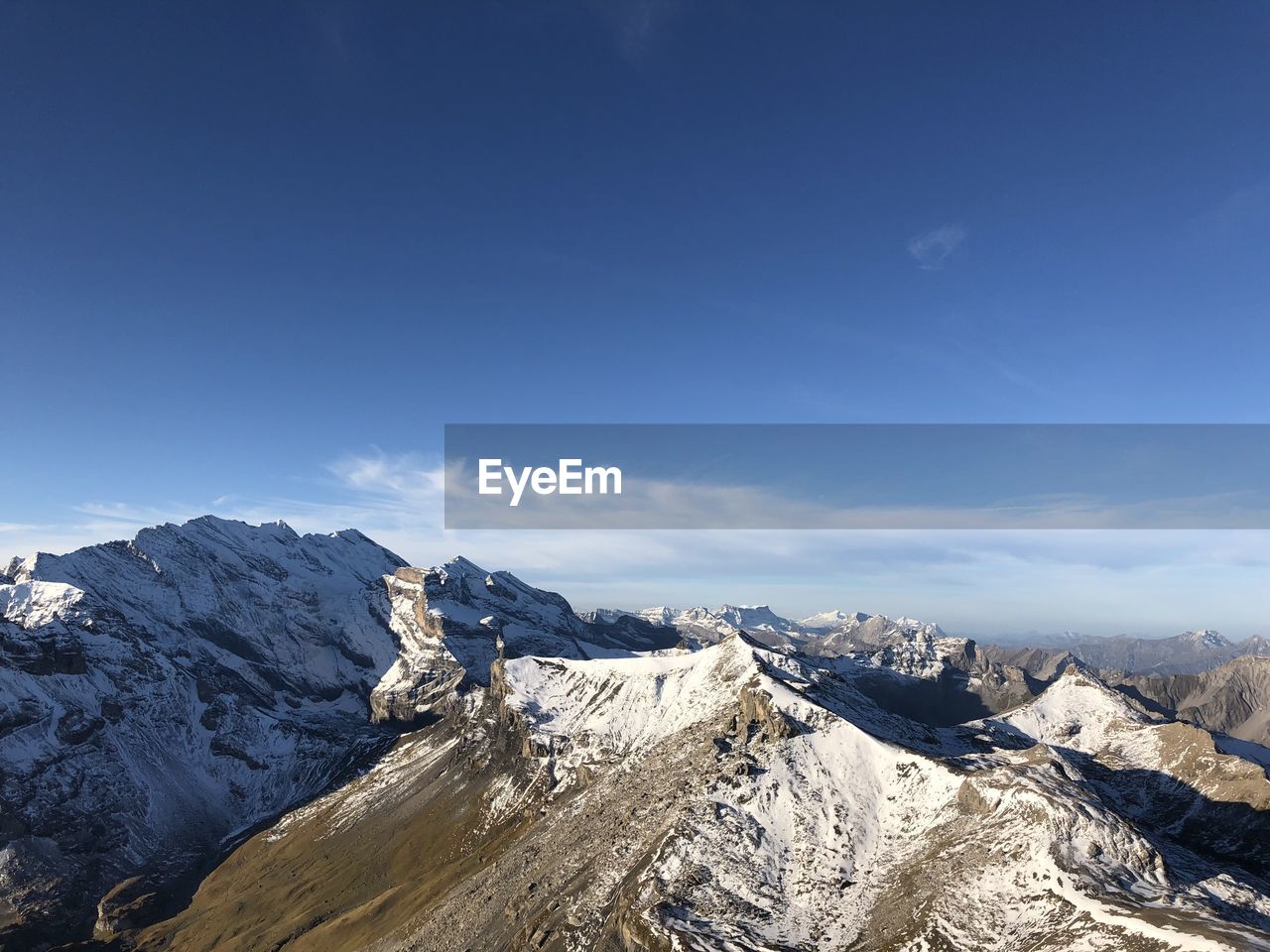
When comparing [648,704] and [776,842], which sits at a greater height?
[648,704]

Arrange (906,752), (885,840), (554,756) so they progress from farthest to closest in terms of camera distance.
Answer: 1. (554,756)
2. (906,752)
3. (885,840)

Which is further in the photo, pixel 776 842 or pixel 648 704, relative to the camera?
pixel 648 704

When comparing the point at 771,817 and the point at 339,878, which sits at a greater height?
the point at 771,817

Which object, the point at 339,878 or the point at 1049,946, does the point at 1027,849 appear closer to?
the point at 1049,946

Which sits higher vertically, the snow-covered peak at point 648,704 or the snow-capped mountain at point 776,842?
the snow-covered peak at point 648,704

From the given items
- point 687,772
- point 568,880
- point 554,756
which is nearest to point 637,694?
point 554,756

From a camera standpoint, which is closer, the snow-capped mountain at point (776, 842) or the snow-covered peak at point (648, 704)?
the snow-capped mountain at point (776, 842)

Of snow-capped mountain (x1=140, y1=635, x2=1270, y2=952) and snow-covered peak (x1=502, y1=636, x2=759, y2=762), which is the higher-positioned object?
snow-covered peak (x1=502, y1=636, x2=759, y2=762)

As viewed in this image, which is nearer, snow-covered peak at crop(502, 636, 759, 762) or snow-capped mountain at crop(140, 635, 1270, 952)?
snow-capped mountain at crop(140, 635, 1270, 952)

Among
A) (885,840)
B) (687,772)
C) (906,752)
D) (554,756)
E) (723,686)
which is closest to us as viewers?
(885,840)

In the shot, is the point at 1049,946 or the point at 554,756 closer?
the point at 1049,946

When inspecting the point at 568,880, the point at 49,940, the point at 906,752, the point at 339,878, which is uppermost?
the point at 906,752
